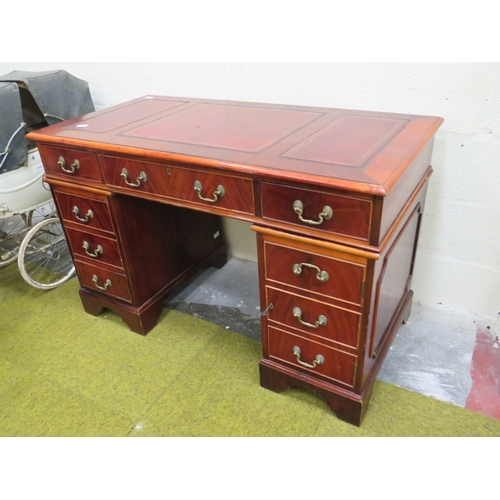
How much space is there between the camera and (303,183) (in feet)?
3.55

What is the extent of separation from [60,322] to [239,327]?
0.80 m

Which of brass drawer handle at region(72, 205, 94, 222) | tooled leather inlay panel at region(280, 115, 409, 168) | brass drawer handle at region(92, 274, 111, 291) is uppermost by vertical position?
tooled leather inlay panel at region(280, 115, 409, 168)

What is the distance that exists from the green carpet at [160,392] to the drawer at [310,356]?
0.54ft

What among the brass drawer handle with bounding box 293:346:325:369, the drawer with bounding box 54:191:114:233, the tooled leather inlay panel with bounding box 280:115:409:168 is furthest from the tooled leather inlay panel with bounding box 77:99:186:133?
the brass drawer handle with bounding box 293:346:325:369

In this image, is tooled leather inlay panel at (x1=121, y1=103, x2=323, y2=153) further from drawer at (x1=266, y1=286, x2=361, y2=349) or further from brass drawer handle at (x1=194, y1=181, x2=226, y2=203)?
drawer at (x1=266, y1=286, x2=361, y2=349)

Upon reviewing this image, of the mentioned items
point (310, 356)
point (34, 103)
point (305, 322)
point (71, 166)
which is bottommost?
point (310, 356)

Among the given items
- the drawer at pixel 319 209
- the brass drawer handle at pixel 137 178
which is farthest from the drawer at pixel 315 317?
the brass drawer handle at pixel 137 178

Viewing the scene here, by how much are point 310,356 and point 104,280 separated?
3.01ft

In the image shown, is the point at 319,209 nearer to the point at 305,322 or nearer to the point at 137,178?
the point at 305,322

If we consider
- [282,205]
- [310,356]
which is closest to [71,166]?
[282,205]

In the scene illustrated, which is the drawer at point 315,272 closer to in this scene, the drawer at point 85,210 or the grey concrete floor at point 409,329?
the grey concrete floor at point 409,329

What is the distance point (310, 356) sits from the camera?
1386mm

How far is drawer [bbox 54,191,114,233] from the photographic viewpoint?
1.58 m

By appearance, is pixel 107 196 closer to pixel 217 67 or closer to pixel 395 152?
pixel 217 67
